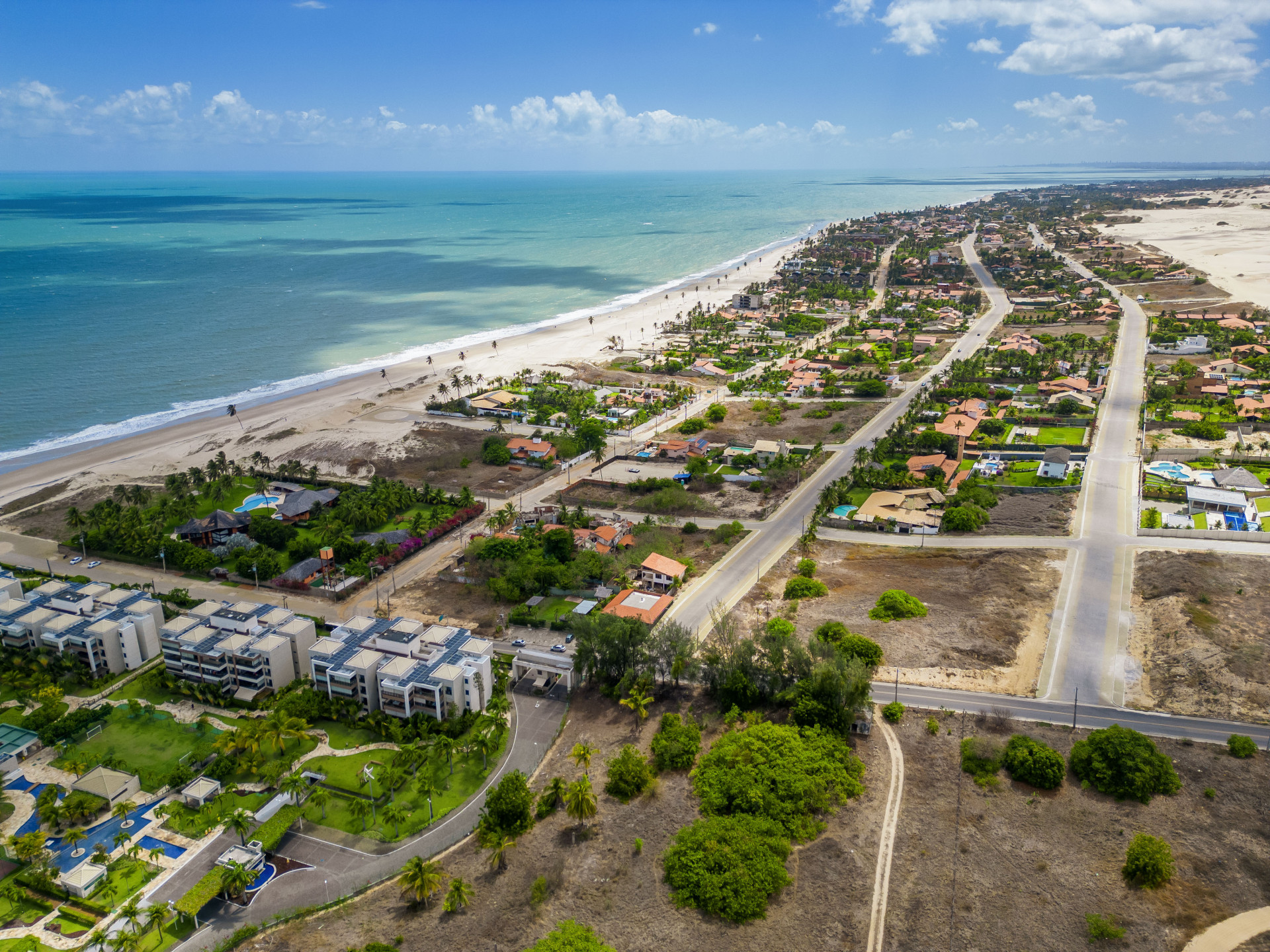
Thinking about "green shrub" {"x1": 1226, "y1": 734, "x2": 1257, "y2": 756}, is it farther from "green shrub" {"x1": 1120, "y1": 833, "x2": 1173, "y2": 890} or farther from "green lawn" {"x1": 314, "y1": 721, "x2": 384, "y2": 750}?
"green lawn" {"x1": 314, "y1": 721, "x2": 384, "y2": 750}

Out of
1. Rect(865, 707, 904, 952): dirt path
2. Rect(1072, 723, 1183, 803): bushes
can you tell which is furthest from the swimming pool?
Rect(1072, 723, 1183, 803): bushes

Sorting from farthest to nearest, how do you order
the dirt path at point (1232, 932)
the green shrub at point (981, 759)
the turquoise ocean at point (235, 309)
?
the turquoise ocean at point (235, 309) < the green shrub at point (981, 759) < the dirt path at point (1232, 932)

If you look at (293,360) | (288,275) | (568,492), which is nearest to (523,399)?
(568,492)

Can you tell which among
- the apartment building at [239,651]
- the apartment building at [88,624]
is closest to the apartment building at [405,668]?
the apartment building at [239,651]

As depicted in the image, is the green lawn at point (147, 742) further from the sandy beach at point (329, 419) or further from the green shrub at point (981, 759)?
the sandy beach at point (329, 419)

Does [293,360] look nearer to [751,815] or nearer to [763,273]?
[751,815]

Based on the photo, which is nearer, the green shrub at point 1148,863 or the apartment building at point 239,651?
the green shrub at point 1148,863

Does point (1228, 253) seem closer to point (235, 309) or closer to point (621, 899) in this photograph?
point (235, 309)
